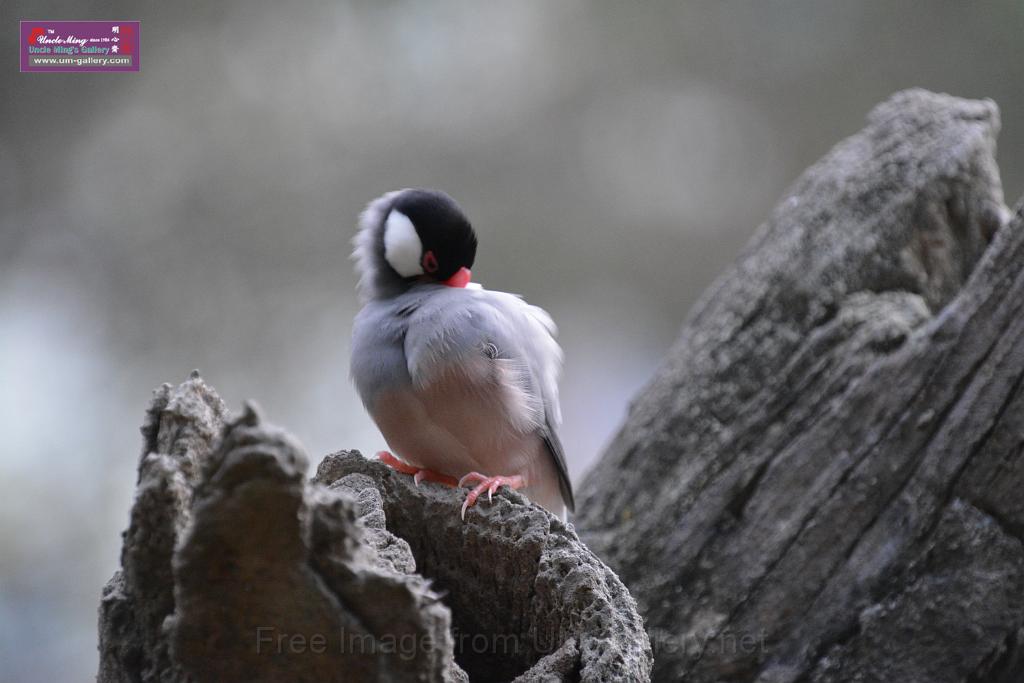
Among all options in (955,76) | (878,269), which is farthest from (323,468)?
(955,76)

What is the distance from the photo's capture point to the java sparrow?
8.52 feet

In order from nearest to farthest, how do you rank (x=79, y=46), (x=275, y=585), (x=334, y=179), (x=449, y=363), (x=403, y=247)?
(x=275, y=585), (x=449, y=363), (x=403, y=247), (x=79, y=46), (x=334, y=179)

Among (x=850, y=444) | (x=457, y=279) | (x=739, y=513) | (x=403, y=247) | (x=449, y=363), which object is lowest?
(x=739, y=513)

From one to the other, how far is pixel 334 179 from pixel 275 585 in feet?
13.2

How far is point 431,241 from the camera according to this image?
9.42 ft

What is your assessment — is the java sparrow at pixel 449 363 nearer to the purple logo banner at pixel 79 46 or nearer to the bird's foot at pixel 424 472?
the bird's foot at pixel 424 472

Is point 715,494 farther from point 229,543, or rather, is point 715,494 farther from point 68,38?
point 68,38

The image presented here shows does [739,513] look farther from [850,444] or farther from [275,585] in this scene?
[275,585]

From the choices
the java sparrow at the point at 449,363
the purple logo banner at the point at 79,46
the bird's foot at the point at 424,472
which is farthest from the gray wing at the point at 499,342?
the purple logo banner at the point at 79,46

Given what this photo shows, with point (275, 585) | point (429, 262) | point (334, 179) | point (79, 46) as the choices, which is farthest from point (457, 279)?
point (334, 179)

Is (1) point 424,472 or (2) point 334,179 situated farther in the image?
(2) point 334,179

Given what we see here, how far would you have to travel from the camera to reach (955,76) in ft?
18.7

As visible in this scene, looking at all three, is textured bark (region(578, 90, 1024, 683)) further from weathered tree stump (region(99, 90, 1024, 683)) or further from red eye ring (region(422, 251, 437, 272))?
red eye ring (region(422, 251, 437, 272))

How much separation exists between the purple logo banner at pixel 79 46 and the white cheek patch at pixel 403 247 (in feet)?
6.81
